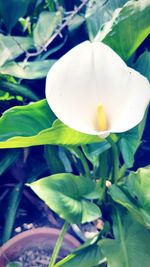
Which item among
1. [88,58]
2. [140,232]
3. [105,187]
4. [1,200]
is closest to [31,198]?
[1,200]

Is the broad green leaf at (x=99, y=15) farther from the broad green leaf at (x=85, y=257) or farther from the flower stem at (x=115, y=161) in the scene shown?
the broad green leaf at (x=85, y=257)

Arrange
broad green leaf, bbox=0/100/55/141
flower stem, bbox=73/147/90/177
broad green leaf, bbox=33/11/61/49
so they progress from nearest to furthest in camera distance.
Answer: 1. broad green leaf, bbox=0/100/55/141
2. flower stem, bbox=73/147/90/177
3. broad green leaf, bbox=33/11/61/49

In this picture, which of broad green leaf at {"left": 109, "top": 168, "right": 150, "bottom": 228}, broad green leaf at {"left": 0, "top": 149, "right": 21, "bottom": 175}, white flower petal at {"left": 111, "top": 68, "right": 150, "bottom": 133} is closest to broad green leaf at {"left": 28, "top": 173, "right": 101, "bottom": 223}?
broad green leaf at {"left": 109, "top": 168, "right": 150, "bottom": 228}

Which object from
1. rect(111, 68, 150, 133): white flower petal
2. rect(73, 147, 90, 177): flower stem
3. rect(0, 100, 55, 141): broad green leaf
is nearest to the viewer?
rect(111, 68, 150, 133): white flower petal

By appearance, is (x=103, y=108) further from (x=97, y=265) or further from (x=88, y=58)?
(x=97, y=265)

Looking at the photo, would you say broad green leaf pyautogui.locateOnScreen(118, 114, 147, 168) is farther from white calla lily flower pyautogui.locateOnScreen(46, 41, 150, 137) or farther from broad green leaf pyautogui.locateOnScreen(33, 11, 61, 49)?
broad green leaf pyautogui.locateOnScreen(33, 11, 61, 49)

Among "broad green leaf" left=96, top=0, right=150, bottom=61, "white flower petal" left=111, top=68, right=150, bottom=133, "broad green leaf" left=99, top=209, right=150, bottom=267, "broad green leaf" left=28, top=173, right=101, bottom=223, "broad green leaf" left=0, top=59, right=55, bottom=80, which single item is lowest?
"broad green leaf" left=99, top=209, right=150, bottom=267
